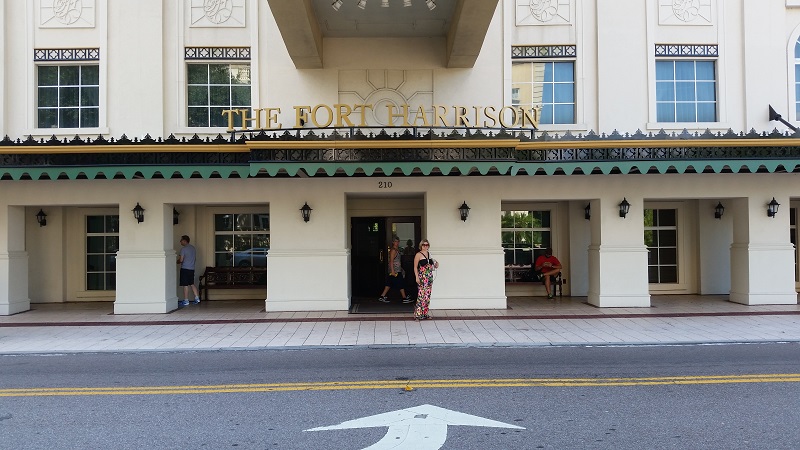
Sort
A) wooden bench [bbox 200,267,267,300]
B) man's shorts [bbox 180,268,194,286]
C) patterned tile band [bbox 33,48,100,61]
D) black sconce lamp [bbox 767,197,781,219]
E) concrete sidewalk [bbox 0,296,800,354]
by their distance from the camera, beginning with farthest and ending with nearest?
wooden bench [bbox 200,267,267,300], man's shorts [bbox 180,268,194,286], patterned tile band [bbox 33,48,100,61], black sconce lamp [bbox 767,197,781,219], concrete sidewalk [bbox 0,296,800,354]

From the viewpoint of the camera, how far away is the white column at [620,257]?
15.1m

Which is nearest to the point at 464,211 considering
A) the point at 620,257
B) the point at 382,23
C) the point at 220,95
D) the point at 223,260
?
the point at 620,257

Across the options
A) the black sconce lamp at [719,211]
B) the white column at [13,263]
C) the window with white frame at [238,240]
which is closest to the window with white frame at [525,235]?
the black sconce lamp at [719,211]

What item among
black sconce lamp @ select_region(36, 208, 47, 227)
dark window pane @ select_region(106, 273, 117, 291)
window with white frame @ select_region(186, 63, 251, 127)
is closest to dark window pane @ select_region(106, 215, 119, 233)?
dark window pane @ select_region(106, 273, 117, 291)

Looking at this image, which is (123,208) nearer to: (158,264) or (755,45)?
(158,264)

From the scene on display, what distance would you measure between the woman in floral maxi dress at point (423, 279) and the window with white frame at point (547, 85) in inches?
204

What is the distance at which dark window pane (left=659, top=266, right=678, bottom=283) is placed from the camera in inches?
698

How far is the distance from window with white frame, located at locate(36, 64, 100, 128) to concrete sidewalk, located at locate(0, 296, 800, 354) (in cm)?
487

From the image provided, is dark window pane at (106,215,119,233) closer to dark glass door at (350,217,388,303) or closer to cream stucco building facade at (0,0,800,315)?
cream stucco building facade at (0,0,800,315)

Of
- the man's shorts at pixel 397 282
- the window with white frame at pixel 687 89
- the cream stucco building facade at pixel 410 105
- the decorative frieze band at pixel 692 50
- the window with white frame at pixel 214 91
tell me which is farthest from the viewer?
the man's shorts at pixel 397 282

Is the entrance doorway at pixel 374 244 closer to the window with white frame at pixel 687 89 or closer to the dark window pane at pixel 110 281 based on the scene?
the dark window pane at pixel 110 281

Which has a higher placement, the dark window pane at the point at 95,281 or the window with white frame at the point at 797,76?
the window with white frame at the point at 797,76

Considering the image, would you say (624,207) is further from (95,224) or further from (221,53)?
(95,224)

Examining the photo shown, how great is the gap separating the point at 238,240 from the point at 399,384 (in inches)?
431
